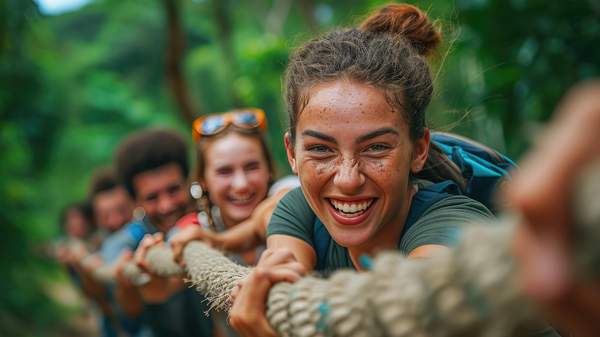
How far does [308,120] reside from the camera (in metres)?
1.35

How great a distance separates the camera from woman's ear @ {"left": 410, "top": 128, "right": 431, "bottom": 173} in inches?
55.4

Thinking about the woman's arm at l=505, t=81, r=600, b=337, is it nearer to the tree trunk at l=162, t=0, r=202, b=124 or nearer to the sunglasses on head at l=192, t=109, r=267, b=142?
the sunglasses on head at l=192, t=109, r=267, b=142

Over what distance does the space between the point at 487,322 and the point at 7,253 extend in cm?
620

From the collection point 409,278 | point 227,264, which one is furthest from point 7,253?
point 409,278

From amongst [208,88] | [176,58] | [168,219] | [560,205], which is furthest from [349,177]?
[208,88]

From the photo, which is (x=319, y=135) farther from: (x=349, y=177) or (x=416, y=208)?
(x=416, y=208)

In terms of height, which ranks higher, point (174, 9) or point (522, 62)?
point (174, 9)

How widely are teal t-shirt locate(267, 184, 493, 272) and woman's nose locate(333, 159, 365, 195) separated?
0.13m

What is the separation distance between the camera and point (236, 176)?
2348mm

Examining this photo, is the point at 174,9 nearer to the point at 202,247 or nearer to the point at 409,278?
the point at 202,247

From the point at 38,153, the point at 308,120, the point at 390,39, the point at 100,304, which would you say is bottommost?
the point at 100,304

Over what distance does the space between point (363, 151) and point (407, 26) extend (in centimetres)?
48

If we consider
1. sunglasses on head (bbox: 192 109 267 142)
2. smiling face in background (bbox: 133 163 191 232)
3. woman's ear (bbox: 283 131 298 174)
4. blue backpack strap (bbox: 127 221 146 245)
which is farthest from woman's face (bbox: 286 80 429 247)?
blue backpack strap (bbox: 127 221 146 245)

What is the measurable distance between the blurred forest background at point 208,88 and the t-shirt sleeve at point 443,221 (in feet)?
1.27
